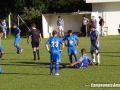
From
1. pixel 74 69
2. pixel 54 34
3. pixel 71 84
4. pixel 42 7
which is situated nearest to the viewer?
pixel 71 84

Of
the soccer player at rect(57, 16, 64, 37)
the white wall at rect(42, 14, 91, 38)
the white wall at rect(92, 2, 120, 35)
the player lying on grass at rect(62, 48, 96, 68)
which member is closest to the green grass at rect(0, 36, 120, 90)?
the player lying on grass at rect(62, 48, 96, 68)

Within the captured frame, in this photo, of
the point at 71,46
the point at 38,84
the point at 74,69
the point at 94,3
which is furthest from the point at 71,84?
the point at 94,3

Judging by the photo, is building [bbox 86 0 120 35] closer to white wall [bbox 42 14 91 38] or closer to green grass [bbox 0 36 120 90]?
white wall [bbox 42 14 91 38]

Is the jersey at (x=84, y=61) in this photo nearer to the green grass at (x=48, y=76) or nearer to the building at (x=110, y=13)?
the green grass at (x=48, y=76)

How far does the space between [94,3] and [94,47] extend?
89.6 feet

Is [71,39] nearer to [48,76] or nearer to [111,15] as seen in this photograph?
[48,76]

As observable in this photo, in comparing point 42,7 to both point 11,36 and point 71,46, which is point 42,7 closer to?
point 11,36

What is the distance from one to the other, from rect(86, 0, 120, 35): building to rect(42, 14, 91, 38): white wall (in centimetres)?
160

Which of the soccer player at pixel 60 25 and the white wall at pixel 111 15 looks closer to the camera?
the soccer player at pixel 60 25

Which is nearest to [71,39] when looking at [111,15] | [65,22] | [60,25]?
[60,25]

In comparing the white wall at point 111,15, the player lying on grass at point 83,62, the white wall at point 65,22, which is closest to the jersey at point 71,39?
the player lying on grass at point 83,62

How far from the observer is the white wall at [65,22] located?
1859 inches

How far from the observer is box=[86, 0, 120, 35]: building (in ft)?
152

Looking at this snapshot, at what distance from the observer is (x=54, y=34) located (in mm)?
16922
